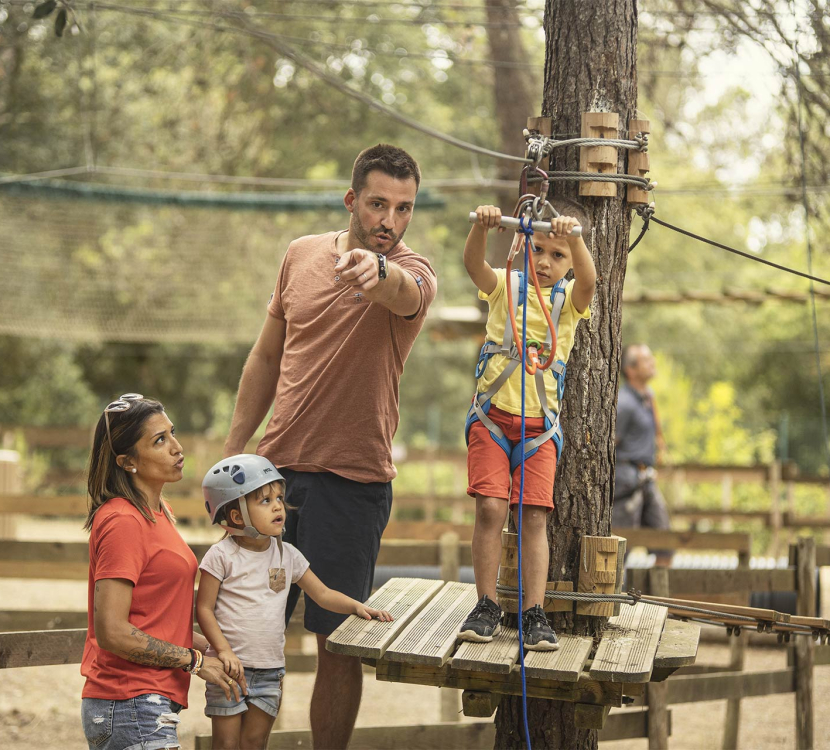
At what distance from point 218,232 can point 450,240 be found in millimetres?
13277

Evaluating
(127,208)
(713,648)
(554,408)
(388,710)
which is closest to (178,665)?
(554,408)

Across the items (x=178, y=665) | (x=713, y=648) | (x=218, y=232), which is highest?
(x=218, y=232)

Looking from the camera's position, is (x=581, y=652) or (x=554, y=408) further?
(x=554, y=408)

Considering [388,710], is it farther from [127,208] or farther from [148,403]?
[127,208]

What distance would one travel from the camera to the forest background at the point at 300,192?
9930 mm

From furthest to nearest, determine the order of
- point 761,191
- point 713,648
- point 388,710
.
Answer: point 761,191
point 713,648
point 388,710

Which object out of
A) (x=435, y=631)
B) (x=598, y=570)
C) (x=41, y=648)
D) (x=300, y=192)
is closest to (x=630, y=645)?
(x=598, y=570)

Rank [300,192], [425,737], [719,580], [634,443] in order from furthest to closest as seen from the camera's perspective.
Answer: [300,192]
[634,443]
[719,580]
[425,737]

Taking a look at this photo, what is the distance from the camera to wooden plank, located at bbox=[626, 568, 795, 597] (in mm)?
5086

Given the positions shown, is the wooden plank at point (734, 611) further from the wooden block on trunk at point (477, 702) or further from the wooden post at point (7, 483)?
the wooden post at point (7, 483)

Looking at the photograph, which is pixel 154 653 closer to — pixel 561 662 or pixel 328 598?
pixel 328 598

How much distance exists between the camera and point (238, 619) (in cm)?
310

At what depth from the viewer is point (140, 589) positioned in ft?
9.45

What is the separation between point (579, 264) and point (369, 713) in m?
4.62
